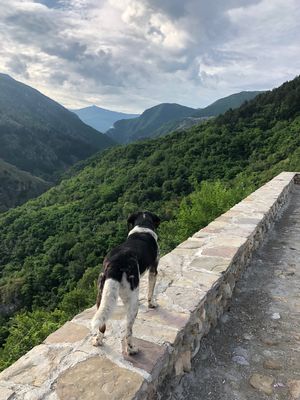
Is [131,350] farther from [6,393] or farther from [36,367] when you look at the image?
[6,393]

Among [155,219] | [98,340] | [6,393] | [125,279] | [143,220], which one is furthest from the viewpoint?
[155,219]

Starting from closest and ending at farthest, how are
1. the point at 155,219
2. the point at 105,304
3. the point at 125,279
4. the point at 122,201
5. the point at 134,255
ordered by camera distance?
the point at 105,304
the point at 125,279
the point at 134,255
the point at 155,219
the point at 122,201

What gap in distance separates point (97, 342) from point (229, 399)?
99 centimetres

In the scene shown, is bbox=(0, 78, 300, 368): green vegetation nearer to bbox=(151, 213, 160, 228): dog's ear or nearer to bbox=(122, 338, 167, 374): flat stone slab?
bbox=(151, 213, 160, 228): dog's ear

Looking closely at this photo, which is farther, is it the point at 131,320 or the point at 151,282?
the point at 151,282

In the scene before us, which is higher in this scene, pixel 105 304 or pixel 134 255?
pixel 134 255

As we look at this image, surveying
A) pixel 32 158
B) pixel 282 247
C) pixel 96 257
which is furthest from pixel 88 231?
pixel 32 158

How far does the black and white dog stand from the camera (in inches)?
80.4

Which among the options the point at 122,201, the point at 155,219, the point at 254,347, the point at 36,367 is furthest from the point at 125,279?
the point at 122,201

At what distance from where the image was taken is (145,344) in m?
2.34

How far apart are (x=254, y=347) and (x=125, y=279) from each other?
154 cm

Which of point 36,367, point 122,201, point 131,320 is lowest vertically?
point 122,201

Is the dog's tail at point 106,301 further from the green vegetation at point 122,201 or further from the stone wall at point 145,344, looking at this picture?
the green vegetation at point 122,201

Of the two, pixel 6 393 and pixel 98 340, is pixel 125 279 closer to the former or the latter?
pixel 98 340
